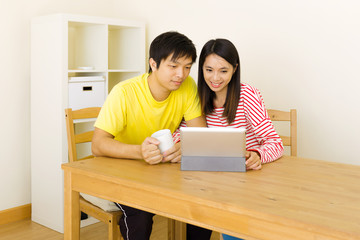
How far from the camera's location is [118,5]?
3475 mm

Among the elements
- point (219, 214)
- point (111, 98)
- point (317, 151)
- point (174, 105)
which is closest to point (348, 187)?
point (219, 214)

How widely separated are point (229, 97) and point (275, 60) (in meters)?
0.84

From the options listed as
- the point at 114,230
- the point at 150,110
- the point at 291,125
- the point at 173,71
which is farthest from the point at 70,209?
the point at 291,125

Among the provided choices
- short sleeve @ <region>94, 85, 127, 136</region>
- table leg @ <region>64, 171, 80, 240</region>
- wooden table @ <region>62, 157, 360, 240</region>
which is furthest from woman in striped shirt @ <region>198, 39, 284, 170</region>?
table leg @ <region>64, 171, 80, 240</region>

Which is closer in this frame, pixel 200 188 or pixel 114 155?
pixel 200 188

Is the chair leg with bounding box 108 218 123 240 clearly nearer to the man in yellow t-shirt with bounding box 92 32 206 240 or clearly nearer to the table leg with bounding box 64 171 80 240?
the man in yellow t-shirt with bounding box 92 32 206 240

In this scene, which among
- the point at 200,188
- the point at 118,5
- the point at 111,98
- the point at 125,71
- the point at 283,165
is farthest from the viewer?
the point at 118,5

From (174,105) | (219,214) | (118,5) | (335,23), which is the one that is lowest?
(219,214)

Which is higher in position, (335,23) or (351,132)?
(335,23)

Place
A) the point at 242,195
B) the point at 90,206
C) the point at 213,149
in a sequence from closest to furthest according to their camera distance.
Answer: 1. the point at 242,195
2. the point at 213,149
3. the point at 90,206

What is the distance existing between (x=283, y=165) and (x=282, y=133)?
1101 millimetres

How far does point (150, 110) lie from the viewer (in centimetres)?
199

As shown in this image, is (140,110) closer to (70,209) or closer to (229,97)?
(229,97)

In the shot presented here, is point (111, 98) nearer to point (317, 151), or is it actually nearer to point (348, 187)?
point (348, 187)
